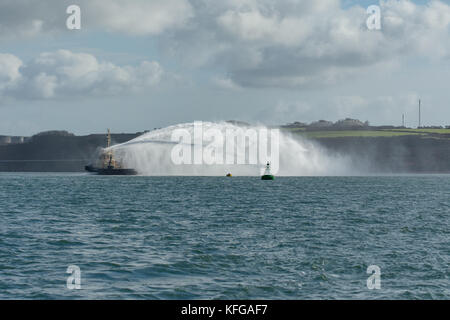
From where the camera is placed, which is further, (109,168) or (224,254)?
(109,168)

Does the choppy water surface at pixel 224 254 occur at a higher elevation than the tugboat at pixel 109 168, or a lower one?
lower

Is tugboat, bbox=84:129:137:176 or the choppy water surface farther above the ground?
tugboat, bbox=84:129:137:176

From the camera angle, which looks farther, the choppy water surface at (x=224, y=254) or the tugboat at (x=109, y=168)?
the tugboat at (x=109, y=168)

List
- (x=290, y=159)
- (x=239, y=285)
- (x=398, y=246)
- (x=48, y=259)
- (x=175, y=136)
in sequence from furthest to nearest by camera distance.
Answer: (x=290, y=159)
(x=175, y=136)
(x=398, y=246)
(x=48, y=259)
(x=239, y=285)

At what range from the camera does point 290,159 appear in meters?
164

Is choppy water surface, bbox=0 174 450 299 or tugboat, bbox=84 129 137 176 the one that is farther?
tugboat, bbox=84 129 137 176

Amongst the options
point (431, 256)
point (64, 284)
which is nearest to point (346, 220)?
point (431, 256)

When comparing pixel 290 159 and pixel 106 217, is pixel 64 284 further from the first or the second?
pixel 290 159

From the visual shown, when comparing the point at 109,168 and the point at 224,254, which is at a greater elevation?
the point at 109,168

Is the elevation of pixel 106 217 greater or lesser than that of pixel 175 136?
lesser
